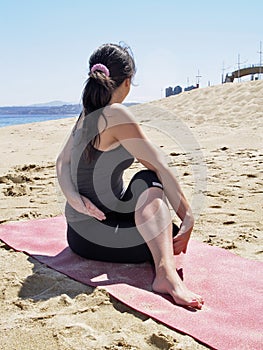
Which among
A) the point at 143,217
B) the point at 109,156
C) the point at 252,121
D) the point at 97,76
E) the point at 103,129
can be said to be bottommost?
the point at 252,121

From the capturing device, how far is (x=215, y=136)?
23.3 ft

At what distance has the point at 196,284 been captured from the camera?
1.99 metres

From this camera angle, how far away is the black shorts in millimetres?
2090

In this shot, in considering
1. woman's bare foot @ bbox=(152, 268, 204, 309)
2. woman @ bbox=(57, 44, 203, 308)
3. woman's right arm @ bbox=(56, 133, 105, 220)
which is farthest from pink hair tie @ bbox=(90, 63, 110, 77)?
woman's bare foot @ bbox=(152, 268, 204, 309)

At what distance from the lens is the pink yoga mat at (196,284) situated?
158 centimetres

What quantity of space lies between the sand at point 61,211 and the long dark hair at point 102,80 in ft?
2.13

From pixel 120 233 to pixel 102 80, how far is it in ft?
2.24

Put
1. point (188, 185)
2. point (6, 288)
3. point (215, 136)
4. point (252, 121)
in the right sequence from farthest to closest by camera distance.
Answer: point (252, 121) < point (215, 136) < point (188, 185) < point (6, 288)

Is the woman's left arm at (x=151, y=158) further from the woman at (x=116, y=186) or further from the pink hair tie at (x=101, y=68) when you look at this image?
the pink hair tie at (x=101, y=68)

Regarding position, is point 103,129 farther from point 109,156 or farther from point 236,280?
point 236,280

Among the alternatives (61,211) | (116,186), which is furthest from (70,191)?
(61,211)

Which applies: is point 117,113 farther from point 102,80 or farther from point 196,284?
point 196,284

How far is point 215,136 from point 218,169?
2679 millimetres

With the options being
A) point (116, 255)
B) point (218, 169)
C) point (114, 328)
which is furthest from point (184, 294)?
point (218, 169)
